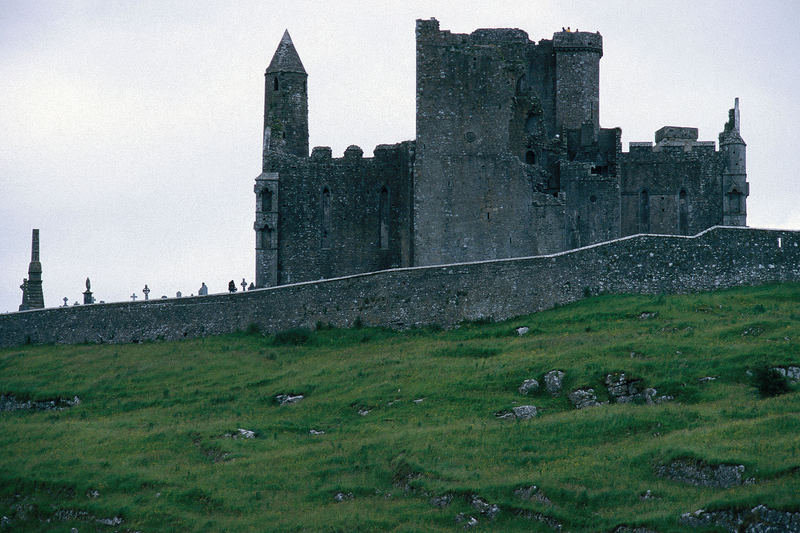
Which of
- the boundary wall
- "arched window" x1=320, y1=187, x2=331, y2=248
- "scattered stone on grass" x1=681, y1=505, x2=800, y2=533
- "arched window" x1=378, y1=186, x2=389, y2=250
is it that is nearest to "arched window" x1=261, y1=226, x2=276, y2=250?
"arched window" x1=320, y1=187, x2=331, y2=248

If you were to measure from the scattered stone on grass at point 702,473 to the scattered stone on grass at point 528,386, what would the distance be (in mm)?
9201

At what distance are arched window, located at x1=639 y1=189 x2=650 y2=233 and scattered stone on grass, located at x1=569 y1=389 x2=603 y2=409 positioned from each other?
85.9 ft

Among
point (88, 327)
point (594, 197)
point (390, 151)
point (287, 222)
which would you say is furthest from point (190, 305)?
point (594, 197)

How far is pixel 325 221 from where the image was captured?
243 feet

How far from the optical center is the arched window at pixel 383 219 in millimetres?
73500

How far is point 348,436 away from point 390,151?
29.0 meters

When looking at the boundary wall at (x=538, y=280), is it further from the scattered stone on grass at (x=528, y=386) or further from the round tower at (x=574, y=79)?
the round tower at (x=574, y=79)

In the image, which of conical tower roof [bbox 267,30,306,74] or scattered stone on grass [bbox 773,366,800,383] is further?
conical tower roof [bbox 267,30,306,74]

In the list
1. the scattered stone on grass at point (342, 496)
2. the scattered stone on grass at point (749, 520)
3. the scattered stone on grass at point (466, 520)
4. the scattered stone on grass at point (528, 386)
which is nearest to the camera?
the scattered stone on grass at point (749, 520)

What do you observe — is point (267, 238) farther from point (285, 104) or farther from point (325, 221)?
point (285, 104)

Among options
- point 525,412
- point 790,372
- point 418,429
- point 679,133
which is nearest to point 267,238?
point 679,133

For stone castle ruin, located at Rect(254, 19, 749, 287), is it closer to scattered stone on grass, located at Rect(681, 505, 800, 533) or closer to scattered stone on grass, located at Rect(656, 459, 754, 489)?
scattered stone on grass, located at Rect(656, 459, 754, 489)

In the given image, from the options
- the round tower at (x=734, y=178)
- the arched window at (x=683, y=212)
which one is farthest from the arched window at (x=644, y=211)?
the round tower at (x=734, y=178)

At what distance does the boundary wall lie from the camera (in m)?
61.2
